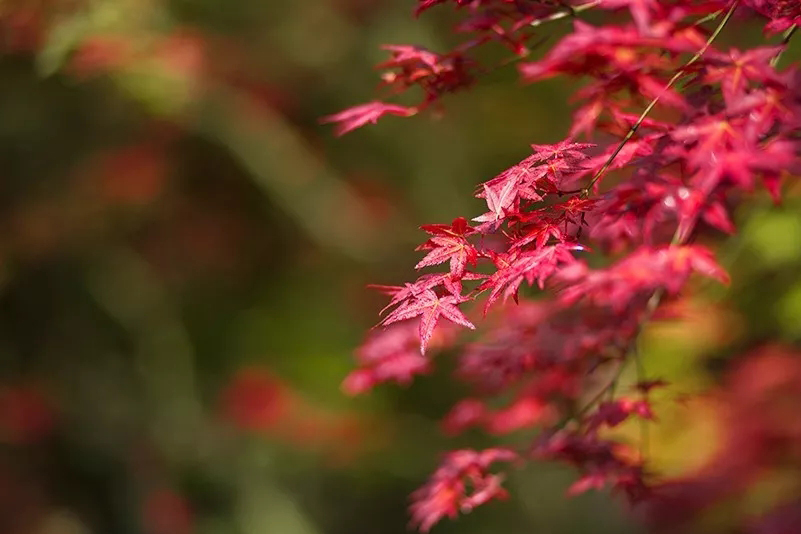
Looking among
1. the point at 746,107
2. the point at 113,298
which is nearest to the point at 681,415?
the point at 746,107

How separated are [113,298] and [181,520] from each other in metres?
1.61

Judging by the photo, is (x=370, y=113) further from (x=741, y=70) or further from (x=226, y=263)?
(x=226, y=263)

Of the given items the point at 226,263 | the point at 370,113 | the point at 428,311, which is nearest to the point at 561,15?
the point at 370,113

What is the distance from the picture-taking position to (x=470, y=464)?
212cm

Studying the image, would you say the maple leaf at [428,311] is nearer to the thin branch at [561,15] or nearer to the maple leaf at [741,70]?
the maple leaf at [741,70]

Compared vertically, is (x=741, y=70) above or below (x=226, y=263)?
above

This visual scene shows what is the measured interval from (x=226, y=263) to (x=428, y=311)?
5502 millimetres

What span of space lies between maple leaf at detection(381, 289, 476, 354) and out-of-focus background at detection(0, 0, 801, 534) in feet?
12.3

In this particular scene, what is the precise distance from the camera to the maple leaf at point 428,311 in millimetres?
1358

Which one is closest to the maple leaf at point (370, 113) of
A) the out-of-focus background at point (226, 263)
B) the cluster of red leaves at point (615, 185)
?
the cluster of red leaves at point (615, 185)

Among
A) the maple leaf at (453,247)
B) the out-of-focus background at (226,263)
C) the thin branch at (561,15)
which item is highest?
the thin branch at (561,15)

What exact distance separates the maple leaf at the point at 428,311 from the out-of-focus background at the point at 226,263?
12.3 ft

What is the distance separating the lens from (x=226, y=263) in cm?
670

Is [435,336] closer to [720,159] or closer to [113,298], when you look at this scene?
[720,159]
